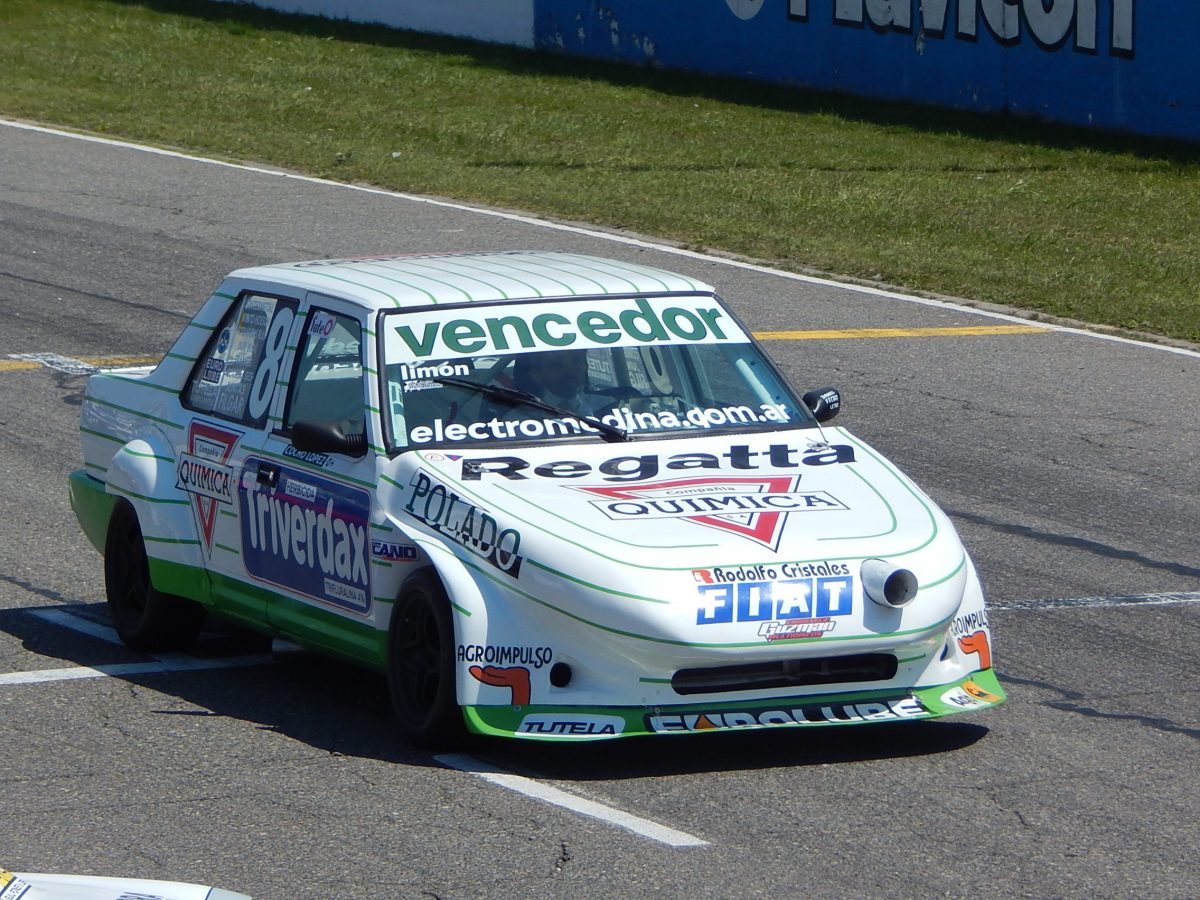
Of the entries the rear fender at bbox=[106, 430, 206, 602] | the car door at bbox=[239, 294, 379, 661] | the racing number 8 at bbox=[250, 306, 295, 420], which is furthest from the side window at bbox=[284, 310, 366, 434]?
the rear fender at bbox=[106, 430, 206, 602]

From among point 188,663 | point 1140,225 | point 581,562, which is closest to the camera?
point 581,562

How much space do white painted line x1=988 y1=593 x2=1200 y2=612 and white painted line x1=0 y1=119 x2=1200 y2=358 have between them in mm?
6076

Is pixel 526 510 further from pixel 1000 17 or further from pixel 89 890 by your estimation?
pixel 1000 17

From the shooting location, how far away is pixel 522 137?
78.8 feet

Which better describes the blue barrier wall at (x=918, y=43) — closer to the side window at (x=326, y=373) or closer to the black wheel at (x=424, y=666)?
the side window at (x=326, y=373)

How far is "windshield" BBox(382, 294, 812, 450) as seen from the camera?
7.19m

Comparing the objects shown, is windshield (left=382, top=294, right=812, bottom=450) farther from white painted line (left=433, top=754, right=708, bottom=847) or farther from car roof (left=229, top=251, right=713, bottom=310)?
white painted line (left=433, top=754, right=708, bottom=847)

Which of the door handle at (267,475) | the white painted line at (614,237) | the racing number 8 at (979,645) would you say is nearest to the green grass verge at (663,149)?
the white painted line at (614,237)

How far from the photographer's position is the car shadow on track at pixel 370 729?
658 cm

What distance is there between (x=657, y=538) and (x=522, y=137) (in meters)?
18.1

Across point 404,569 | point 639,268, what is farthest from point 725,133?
point 404,569

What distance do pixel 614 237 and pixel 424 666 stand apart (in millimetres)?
12199

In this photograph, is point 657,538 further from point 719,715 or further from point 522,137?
point 522,137

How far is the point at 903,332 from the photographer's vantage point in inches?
586
